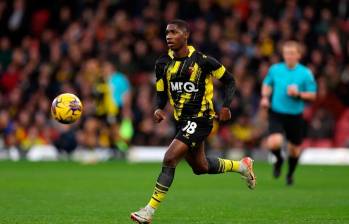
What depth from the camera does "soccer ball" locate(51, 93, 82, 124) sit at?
1105cm

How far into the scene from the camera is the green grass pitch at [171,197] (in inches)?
389

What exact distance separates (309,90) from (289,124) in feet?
2.13

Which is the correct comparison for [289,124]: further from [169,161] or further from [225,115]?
[169,161]

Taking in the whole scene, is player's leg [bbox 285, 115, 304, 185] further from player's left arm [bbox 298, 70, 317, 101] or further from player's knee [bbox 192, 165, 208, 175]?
player's knee [bbox 192, 165, 208, 175]

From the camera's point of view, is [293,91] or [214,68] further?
[293,91]

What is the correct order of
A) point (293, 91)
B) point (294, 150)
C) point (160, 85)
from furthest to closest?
point (294, 150), point (293, 91), point (160, 85)

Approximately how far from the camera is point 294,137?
15195 mm

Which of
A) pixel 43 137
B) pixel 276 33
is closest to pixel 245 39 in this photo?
pixel 276 33

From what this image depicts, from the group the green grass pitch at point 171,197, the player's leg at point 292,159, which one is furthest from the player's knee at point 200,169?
the player's leg at point 292,159

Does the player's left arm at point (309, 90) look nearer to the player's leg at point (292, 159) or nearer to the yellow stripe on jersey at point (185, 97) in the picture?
the player's leg at point (292, 159)

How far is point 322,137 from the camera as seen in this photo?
2289 cm

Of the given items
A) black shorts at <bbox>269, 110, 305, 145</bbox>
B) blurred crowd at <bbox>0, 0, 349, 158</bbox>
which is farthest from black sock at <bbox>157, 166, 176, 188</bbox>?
blurred crowd at <bbox>0, 0, 349, 158</bbox>

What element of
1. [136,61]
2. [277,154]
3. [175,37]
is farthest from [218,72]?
[136,61]

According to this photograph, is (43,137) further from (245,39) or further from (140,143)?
(245,39)
